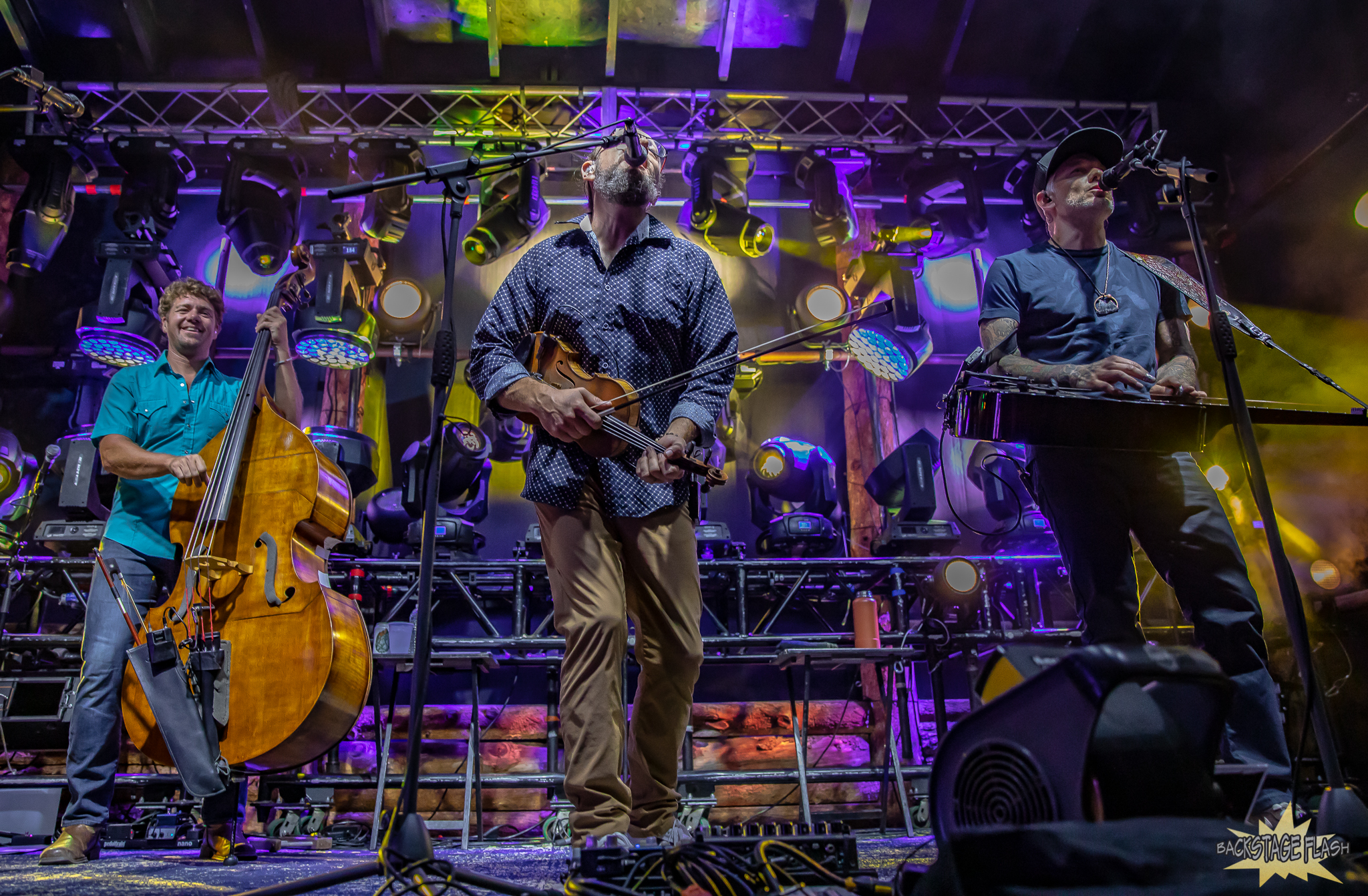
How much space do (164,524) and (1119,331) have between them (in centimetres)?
331

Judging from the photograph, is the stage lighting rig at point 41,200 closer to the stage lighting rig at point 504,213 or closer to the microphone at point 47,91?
the microphone at point 47,91

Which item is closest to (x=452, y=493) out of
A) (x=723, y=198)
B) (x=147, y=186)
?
(x=723, y=198)

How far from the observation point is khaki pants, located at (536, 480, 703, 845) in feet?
6.74

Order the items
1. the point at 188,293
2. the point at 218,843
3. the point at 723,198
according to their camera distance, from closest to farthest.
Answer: the point at 218,843 → the point at 188,293 → the point at 723,198

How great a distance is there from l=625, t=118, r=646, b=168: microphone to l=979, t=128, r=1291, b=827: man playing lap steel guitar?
1.21m

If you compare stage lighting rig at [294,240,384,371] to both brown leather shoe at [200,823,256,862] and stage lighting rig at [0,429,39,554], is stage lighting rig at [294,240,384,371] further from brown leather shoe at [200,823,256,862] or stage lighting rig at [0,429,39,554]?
brown leather shoe at [200,823,256,862]

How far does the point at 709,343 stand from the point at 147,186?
5.47 meters

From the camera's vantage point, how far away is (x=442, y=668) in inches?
196

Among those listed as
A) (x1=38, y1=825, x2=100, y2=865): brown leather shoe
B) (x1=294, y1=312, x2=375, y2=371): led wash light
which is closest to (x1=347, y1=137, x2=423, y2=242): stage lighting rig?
(x1=294, y1=312, x2=375, y2=371): led wash light

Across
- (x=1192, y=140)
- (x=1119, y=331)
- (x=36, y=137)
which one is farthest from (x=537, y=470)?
(x=1192, y=140)

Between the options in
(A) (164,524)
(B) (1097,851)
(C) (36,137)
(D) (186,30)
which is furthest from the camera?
(D) (186,30)

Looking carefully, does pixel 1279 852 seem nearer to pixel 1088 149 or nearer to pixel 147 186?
pixel 1088 149

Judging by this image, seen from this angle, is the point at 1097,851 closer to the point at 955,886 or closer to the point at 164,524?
the point at 955,886

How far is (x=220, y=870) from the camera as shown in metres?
2.36
